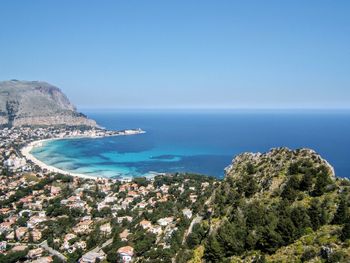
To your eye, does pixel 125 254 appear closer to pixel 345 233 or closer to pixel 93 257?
pixel 93 257

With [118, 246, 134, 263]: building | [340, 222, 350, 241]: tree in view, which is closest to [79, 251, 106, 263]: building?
[118, 246, 134, 263]: building

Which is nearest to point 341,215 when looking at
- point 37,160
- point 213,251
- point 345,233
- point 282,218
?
point 345,233

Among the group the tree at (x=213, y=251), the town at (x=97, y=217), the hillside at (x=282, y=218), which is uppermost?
the hillside at (x=282, y=218)

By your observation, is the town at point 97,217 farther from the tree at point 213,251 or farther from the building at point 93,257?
the tree at point 213,251

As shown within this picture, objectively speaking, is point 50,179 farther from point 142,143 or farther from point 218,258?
point 142,143

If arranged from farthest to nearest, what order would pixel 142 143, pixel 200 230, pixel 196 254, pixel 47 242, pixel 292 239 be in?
pixel 142 143
pixel 47 242
pixel 200 230
pixel 196 254
pixel 292 239

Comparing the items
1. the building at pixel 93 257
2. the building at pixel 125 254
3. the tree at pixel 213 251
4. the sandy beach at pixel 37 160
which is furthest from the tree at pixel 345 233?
the sandy beach at pixel 37 160

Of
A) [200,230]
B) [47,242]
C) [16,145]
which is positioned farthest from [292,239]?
[16,145]
